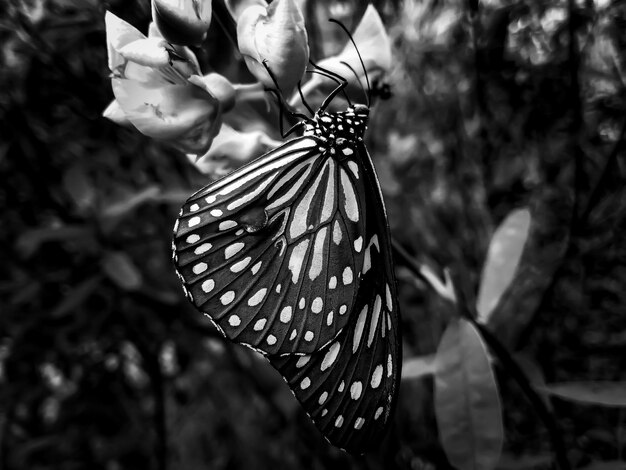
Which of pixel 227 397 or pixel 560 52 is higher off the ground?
pixel 560 52

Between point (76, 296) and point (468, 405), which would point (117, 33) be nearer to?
point (468, 405)

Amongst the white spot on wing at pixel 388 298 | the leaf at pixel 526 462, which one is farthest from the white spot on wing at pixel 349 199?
the leaf at pixel 526 462

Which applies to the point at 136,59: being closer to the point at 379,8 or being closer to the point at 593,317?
the point at 379,8

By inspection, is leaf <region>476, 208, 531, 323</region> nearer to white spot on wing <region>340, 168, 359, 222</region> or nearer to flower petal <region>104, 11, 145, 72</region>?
white spot on wing <region>340, 168, 359, 222</region>

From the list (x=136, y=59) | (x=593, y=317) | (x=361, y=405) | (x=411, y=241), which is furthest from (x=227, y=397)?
(x=136, y=59)

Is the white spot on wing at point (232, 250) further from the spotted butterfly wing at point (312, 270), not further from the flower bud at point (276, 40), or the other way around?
the flower bud at point (276, 40)
